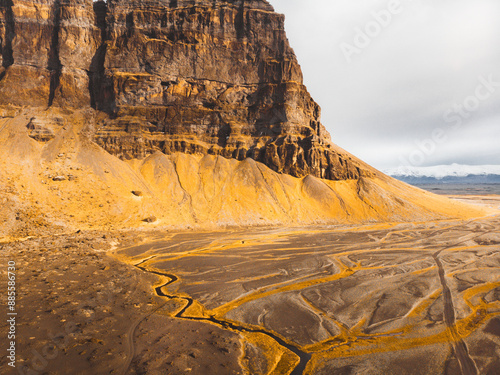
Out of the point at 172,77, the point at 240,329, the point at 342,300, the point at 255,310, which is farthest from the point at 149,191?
the point at 342,300

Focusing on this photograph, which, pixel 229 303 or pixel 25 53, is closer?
pixel 229 303

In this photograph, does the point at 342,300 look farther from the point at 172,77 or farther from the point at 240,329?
the point at 172,77

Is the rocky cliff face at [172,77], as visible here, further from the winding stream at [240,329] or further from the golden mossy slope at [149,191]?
the winding stream at [240,329]

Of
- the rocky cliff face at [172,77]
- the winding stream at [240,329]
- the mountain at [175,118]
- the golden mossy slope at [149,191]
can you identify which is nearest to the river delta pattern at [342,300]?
the winding stream at [240,329]

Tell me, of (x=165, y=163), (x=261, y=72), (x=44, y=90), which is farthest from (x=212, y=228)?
(x=44, y=90)

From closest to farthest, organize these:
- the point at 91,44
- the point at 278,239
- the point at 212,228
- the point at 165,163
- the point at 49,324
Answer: the point at 49,324 < the point at 278,239 < the point at 212,228 < the point at 165,163 < the point at 91,44

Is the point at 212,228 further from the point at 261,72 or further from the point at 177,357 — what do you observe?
the point at 261,72

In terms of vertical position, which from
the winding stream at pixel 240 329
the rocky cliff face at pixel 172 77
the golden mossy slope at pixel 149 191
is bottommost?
the winding stream at pixel 240 329
